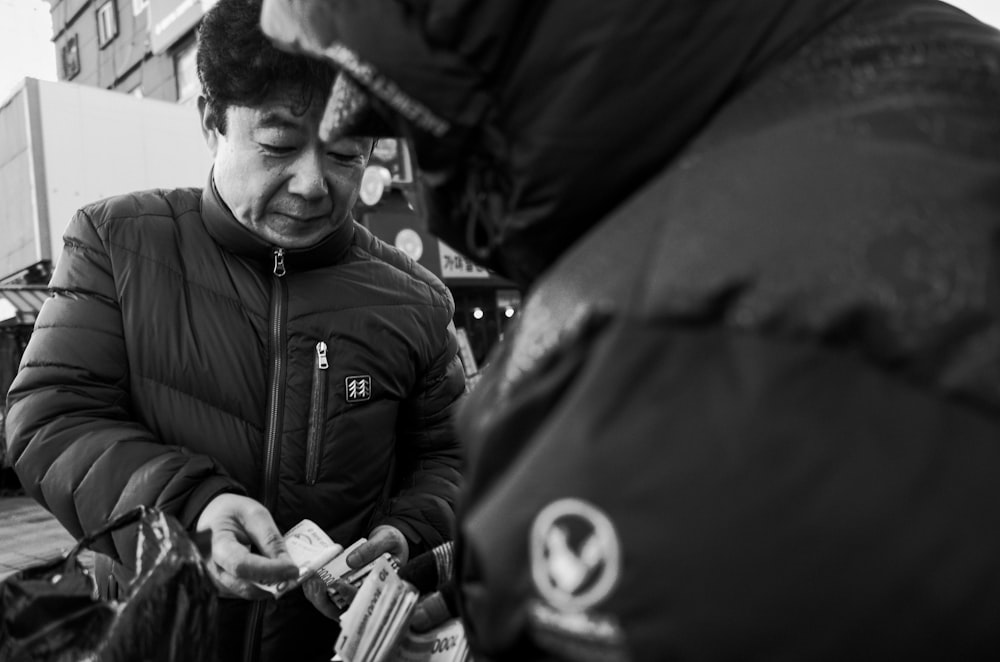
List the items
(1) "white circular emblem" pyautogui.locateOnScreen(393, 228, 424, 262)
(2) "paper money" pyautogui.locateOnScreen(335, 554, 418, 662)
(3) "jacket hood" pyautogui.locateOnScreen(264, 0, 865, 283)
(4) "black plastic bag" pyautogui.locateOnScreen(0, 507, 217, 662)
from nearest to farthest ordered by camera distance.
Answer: (3) "jacket hood" pyautogui.locateOnScreen(264, 0, 865, 283) → (4) "black plastic bag" pyautogui.locateOnScreen(0, 507, 217, 662) → (2) "paper money" pyautogui.locateOnScreen(335, 554, 418, 662) → (1) "white circular emblem" pyautogui.locateOnScreen(393, 228, 424, 262)

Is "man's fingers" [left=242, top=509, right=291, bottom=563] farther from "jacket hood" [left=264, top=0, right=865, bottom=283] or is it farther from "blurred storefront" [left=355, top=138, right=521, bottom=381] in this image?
"blurred storefront" [left=355, top=138, right=521, bottom=381]

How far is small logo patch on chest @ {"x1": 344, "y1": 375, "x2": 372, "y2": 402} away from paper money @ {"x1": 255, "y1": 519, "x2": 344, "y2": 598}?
357mm

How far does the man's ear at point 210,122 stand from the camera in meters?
1.93

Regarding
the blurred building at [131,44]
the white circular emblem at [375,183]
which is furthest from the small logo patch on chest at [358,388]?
the blurred building at [131,44]

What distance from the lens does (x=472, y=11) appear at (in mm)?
750

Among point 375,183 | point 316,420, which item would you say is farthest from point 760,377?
point 375,183

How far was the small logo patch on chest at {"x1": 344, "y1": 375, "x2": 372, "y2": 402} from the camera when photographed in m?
1.88

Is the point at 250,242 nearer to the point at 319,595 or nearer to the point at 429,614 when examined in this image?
the point at 319,595

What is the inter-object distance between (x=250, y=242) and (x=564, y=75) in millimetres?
1278

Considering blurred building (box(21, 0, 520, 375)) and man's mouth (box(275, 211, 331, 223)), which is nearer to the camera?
man's mouth (box(275, 211, 331, 223))

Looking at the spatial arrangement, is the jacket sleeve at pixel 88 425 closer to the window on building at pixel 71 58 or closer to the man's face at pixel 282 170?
the man's face at pixel 282 170

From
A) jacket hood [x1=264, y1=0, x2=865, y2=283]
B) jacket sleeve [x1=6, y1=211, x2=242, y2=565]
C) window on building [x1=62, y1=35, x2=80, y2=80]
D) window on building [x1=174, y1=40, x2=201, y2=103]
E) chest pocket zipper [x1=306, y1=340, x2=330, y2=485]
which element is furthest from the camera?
window on building [x1=62, y1=35, x2=80, y2=80]

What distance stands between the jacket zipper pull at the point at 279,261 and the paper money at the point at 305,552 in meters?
0.58

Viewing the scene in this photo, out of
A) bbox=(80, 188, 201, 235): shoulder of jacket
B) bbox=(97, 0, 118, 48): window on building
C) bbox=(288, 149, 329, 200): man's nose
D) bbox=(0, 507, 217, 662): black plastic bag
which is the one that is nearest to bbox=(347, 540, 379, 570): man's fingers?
bbox=(0, 507, 217, 662): black plastic bag
